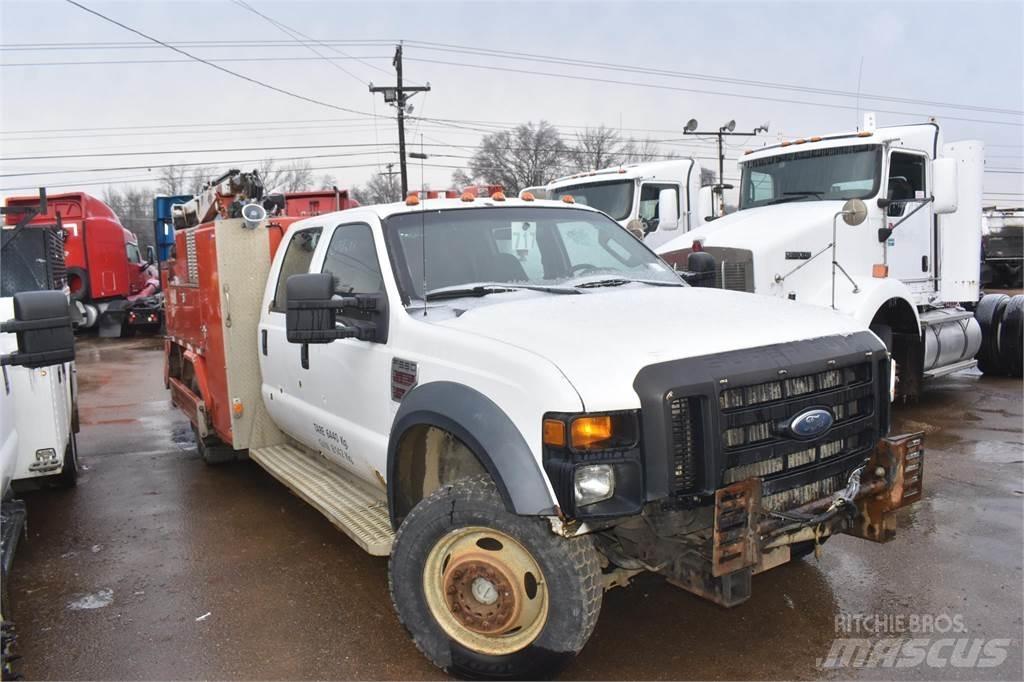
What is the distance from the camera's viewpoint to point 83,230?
1912 centimetres

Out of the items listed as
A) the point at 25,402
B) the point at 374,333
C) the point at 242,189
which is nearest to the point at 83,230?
the point at 242,189

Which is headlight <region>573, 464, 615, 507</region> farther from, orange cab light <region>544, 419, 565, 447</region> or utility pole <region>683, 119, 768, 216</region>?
utility pole <region>683, 119, 768, 216</region>

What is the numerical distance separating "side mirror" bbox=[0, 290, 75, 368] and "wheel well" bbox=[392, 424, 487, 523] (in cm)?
141

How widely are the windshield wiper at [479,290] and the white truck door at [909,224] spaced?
18.2 feet

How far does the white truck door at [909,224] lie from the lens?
8.46 metres

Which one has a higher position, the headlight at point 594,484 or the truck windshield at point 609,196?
the truck windshield at point 609,196

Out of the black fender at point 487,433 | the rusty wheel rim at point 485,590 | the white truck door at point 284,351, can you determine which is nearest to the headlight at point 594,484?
the black fender at point 487,433

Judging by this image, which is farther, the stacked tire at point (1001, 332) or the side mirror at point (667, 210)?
the side mirror at point (667, 210)

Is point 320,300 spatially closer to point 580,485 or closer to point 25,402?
point 580,485

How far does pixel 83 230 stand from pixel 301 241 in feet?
53.6

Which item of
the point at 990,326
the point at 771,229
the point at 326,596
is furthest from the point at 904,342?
the point at 326,596

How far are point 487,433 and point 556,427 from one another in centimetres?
33

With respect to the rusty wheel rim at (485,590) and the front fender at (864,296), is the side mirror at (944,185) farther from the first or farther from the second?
the rusty wheel rim at (485,590)

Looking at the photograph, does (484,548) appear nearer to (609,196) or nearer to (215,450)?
(215,450)
